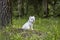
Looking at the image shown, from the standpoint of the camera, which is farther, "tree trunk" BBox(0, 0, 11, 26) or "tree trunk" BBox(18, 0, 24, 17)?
"tree trunk" BBox(18, 0, 24, 17)

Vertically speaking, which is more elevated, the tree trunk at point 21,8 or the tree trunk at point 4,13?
the tree trunk at point 4,13

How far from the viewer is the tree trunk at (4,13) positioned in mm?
8392

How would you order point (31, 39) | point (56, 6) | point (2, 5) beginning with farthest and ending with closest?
point (56, 6) < point (2, 5) < point (31, 39)

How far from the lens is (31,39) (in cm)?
716

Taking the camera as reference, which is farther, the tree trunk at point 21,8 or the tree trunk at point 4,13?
the tree trunk at point 21,8

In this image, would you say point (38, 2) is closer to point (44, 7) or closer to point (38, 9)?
point (38, 9)

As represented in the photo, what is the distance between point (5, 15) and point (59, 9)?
27.2ft

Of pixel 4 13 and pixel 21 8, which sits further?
pixel 21 8

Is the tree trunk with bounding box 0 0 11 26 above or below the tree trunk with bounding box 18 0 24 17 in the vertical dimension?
above

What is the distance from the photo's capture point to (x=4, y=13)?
8.54m

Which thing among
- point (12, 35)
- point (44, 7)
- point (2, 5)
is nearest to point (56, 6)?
point (44, 7)

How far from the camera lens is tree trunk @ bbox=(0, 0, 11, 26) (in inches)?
330

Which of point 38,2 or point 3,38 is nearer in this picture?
point 3,38

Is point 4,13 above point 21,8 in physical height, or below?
above
